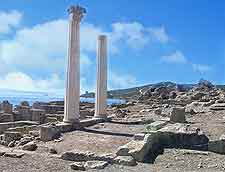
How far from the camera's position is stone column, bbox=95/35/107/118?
977 inches

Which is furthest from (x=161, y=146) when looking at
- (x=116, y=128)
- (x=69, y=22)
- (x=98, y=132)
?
(x=69, y=22)

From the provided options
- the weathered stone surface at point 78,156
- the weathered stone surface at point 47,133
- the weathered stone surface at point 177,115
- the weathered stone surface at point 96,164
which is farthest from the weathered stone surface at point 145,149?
the weathered stone surface at point 177,115

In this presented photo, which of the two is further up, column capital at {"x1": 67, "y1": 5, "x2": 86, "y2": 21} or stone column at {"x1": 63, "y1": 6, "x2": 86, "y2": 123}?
column capital at {"x1": 67, "y1": 5, "x2": 86, "y2": 21}

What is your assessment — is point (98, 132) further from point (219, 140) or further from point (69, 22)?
point (219, 140)

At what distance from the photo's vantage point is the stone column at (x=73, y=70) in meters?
20.9

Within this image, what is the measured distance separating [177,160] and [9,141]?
941cm

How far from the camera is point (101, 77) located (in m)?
25.0

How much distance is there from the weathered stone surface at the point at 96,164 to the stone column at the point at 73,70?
8.93 metres

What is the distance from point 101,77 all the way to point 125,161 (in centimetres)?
1367

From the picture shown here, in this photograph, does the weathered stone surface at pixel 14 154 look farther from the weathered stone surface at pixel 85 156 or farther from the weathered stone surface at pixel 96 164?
the weathered stone surface at pixel 96 164

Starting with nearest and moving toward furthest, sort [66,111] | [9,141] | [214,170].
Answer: [214,170] → [9,141] → [66,111]

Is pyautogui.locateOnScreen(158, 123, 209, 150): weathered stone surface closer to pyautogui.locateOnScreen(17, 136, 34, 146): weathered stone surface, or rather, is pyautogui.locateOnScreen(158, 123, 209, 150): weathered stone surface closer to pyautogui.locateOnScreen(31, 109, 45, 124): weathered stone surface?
pyautogui.locateOnScreen(17, 136, 34, 146): weathered stone surface

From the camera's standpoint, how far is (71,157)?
522 inches

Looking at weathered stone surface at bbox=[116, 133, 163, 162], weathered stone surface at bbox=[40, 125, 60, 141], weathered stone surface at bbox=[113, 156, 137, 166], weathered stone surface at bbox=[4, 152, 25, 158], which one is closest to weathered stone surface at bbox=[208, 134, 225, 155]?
weathered stone surface at bbox=[116, 133, 163, 162]
